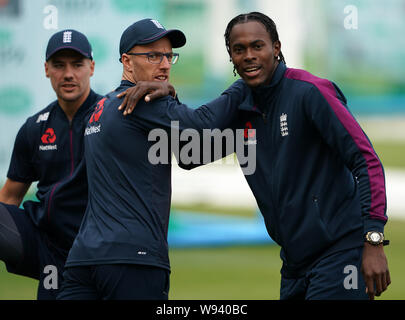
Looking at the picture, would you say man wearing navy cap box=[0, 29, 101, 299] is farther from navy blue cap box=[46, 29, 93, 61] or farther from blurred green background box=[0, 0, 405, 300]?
blurred green background box=[0, 0, 405, 300]

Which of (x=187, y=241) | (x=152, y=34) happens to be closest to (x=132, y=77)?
(x=152, y=34)

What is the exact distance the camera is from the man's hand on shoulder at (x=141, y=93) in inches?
179

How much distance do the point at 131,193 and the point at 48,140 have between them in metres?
1.69

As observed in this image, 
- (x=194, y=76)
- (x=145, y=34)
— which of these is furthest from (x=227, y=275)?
(x=145, y=34)

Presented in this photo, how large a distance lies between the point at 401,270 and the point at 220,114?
722 centimetres

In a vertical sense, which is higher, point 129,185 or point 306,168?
point 306,168

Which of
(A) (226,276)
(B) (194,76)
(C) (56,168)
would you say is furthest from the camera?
(B) (194,76)

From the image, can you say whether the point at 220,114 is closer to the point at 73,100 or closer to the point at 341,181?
the point at 341,181

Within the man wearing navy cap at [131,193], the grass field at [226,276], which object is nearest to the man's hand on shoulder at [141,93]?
the man wearing navy cap at [131,193]

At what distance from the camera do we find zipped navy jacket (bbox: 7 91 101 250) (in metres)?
5.72

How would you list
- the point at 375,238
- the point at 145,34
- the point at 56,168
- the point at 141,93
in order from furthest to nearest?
the point at 56,168
the point at 145,34
the point at 141,93
the point at 375,238

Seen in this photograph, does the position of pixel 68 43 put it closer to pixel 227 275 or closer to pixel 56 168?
pixel 56 168

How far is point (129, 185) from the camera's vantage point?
14.6ft

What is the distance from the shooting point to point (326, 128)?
454 cm
